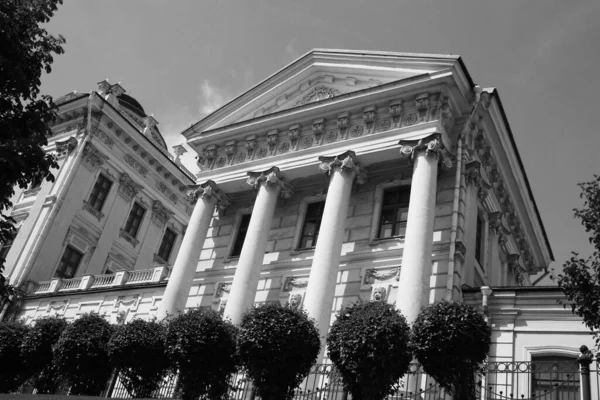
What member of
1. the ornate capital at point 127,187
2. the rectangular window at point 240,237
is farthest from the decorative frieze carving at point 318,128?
the ornate capital at point 127,187

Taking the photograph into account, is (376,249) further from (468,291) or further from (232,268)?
(232,268)

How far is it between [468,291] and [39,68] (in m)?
13.2

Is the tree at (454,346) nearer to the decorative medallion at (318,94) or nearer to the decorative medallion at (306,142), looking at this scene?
the decorative medallion at (306,142)

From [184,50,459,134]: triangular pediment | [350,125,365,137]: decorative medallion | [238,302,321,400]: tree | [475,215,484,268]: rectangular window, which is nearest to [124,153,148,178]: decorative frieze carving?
[184,50,459,134]: triangular pediment

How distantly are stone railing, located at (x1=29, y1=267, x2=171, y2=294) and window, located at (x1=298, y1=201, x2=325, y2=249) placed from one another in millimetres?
8115

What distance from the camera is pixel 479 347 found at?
A: 12.2 m

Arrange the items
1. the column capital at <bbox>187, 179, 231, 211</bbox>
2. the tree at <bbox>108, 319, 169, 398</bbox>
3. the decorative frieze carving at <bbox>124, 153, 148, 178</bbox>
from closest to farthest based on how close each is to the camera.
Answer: the tree at <bbox>108, 319, 169, 398</bbox>
the column capital at <bbox>187, 179, 231, 211</bbox>
the decorative frieze carving at <bbox>124, 153, 148, 178</bbox>

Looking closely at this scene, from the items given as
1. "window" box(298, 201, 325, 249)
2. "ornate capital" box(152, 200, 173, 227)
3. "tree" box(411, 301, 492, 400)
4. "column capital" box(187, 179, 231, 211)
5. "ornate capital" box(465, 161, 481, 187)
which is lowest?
"tree" box(411, 301, 492, 400)

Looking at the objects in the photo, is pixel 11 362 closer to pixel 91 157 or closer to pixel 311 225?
pixel 311 225

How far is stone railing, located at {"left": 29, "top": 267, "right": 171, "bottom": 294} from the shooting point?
27.7 meters

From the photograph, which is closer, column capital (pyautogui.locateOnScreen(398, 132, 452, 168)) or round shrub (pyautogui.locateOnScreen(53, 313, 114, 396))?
round shrub (pyautogui.locateOnScreen(53, 313, 114, 396))

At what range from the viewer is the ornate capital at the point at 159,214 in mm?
39250

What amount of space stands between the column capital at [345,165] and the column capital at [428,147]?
181 centimetres

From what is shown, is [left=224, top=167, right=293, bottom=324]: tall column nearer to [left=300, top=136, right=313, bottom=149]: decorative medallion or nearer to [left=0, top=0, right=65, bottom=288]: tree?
[left=300, top=136, right=313, bottom=149]: decorative medallion
